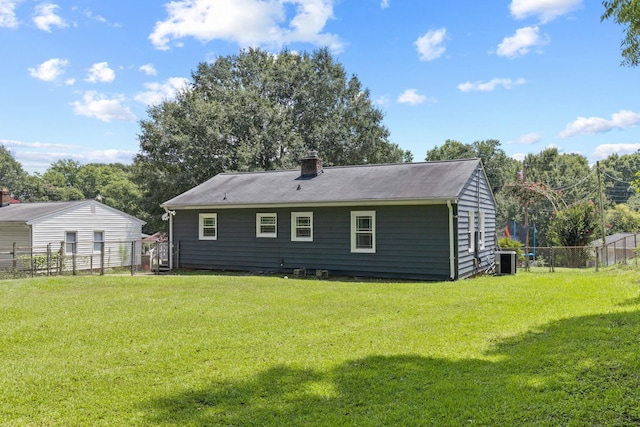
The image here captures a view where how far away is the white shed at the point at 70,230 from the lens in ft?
66.0

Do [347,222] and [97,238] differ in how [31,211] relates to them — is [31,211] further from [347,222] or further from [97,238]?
[347,222]

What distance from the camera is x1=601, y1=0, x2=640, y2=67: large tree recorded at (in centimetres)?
478

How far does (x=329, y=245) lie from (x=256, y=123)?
59.1ft

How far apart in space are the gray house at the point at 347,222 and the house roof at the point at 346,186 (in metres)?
0.04

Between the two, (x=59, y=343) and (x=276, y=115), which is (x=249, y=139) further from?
(x=59, y=343)

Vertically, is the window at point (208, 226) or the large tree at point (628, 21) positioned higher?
the large tree at point (628, 21)

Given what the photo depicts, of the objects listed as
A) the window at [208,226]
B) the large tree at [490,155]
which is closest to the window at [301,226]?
the window at [208,226]

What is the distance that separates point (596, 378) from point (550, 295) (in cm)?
607

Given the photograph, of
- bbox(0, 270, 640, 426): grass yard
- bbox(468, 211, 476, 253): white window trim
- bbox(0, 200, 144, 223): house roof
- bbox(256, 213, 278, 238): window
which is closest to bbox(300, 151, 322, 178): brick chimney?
bbox(256, 213, 278, 238): window

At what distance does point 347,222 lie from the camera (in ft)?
48.3

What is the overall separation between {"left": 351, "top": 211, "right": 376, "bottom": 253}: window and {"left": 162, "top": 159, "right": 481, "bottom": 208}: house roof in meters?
0.63

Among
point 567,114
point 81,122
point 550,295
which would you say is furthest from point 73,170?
point 550,295

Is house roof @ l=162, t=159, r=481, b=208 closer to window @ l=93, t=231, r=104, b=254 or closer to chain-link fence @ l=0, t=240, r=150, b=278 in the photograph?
chain-link fence @ l=0, t=240, r=150, b=278

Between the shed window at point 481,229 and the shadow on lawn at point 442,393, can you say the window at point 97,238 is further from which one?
the shadow on lawn at point 442,393
